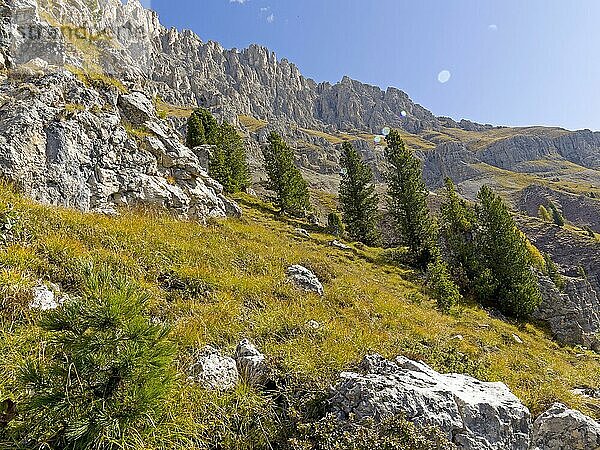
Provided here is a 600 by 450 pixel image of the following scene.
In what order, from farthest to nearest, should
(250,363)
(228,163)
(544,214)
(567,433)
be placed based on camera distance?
(544,214)
(228,163)
(250,363)
(567,433)

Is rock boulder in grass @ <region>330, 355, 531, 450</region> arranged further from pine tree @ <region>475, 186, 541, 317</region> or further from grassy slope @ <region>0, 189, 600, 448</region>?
pine tree @ <region>475, 186, 541, 317</region>

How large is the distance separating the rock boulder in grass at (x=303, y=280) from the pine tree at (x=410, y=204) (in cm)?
2583

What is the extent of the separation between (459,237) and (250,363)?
3503cm

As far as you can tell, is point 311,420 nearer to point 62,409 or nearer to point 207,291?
point 62,409

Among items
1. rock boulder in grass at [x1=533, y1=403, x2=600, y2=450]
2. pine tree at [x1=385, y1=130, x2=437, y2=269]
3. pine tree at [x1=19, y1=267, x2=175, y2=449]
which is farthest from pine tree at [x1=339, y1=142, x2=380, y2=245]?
pine tree at [x1=19, y1=267, x2=175, y2=449]

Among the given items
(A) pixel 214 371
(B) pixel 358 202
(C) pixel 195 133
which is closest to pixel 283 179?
(B) pixel 358 202

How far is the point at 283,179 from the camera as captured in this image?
45.8 metres

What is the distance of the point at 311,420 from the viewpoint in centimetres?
509

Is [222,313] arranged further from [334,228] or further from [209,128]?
[209,128]

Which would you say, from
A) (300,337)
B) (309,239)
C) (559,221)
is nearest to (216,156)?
(309,239)

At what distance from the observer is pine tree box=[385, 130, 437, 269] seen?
1475 inches

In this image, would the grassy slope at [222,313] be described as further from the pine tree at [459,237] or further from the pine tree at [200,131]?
the pine tree at [200,131]

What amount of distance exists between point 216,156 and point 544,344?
35.3 m

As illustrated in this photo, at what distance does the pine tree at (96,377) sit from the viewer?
3.29 metres
